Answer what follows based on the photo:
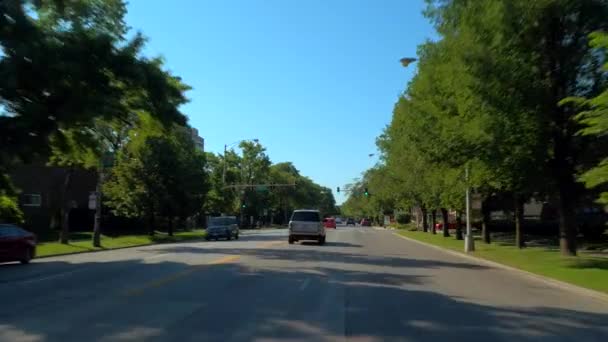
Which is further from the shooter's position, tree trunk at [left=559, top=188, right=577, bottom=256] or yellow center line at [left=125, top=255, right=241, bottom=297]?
tree trunk at [left=559, top=188, right=577, bottom=256]

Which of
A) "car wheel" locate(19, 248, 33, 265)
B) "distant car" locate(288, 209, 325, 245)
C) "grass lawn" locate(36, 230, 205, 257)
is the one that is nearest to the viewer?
"car wheel" locate(19, 248, 33, 265)

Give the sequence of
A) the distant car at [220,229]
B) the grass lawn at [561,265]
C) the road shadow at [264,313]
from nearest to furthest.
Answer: the road shadow at [264,313]
the grass lawn at [561,265]
the distant car at [220,229]

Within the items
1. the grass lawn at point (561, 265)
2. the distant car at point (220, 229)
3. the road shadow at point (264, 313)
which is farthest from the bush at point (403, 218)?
the road shadow at point (264, 313)

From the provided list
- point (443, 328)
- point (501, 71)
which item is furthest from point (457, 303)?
point (501, 71)

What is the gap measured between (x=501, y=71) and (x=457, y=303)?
10.4m

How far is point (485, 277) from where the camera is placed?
1950 centimetres

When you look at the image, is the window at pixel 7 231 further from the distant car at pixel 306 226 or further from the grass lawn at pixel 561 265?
the grass lawn at pixel 561 265

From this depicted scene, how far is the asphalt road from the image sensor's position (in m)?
9.74

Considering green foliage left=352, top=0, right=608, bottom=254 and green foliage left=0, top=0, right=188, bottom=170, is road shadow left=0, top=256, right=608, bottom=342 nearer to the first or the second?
green foliage left=0, top=0, right=188, bottom=170

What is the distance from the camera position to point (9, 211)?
3578cm

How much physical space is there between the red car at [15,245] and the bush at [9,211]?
9431 millimetres

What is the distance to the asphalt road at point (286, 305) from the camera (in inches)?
384

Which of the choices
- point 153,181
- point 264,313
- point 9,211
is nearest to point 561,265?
point 264,313

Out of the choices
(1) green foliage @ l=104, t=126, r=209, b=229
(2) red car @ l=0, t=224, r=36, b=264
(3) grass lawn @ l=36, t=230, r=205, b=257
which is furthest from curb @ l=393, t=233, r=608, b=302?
(1) green foliage @ l=104, t=126, r=209, b=229
